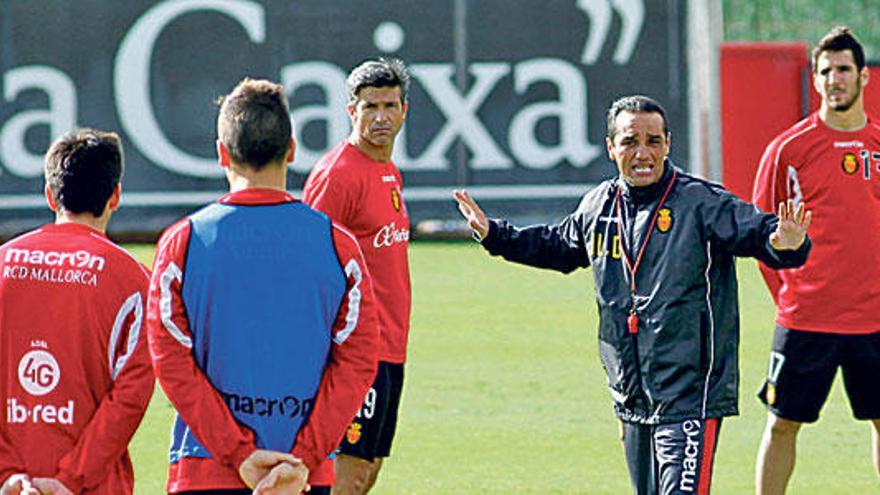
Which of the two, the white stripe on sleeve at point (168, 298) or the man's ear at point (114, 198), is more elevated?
the man's ear at point (114, 198)

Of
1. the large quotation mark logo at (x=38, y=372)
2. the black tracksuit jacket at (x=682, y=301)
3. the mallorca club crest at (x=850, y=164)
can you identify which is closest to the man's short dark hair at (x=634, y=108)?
the black tracksuit jacket at (x=682, y=301)

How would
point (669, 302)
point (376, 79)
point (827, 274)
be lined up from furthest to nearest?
1. point (827, 274)
2. point (376, 79)
3. point (669, 302)

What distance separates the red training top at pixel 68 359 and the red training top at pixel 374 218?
2.18 meters

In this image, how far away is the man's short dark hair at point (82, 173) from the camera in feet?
17.2

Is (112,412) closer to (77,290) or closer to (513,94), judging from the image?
(77,290)

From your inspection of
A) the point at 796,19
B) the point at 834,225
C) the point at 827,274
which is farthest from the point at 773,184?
the point at 796,19

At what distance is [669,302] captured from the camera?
20.5 ft

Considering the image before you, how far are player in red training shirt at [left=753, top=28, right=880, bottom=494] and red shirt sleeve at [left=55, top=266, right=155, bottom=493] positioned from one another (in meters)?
3.72

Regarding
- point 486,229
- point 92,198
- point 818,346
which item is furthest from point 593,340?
point 92,198

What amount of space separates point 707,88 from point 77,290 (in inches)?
Answer: 738

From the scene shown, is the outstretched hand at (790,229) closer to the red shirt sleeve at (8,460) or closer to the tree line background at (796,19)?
the red shirt sleeve at (8,460)

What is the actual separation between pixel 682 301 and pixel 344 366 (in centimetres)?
182

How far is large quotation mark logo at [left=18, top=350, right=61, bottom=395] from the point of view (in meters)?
5.10

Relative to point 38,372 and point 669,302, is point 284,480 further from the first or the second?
point 669,302
